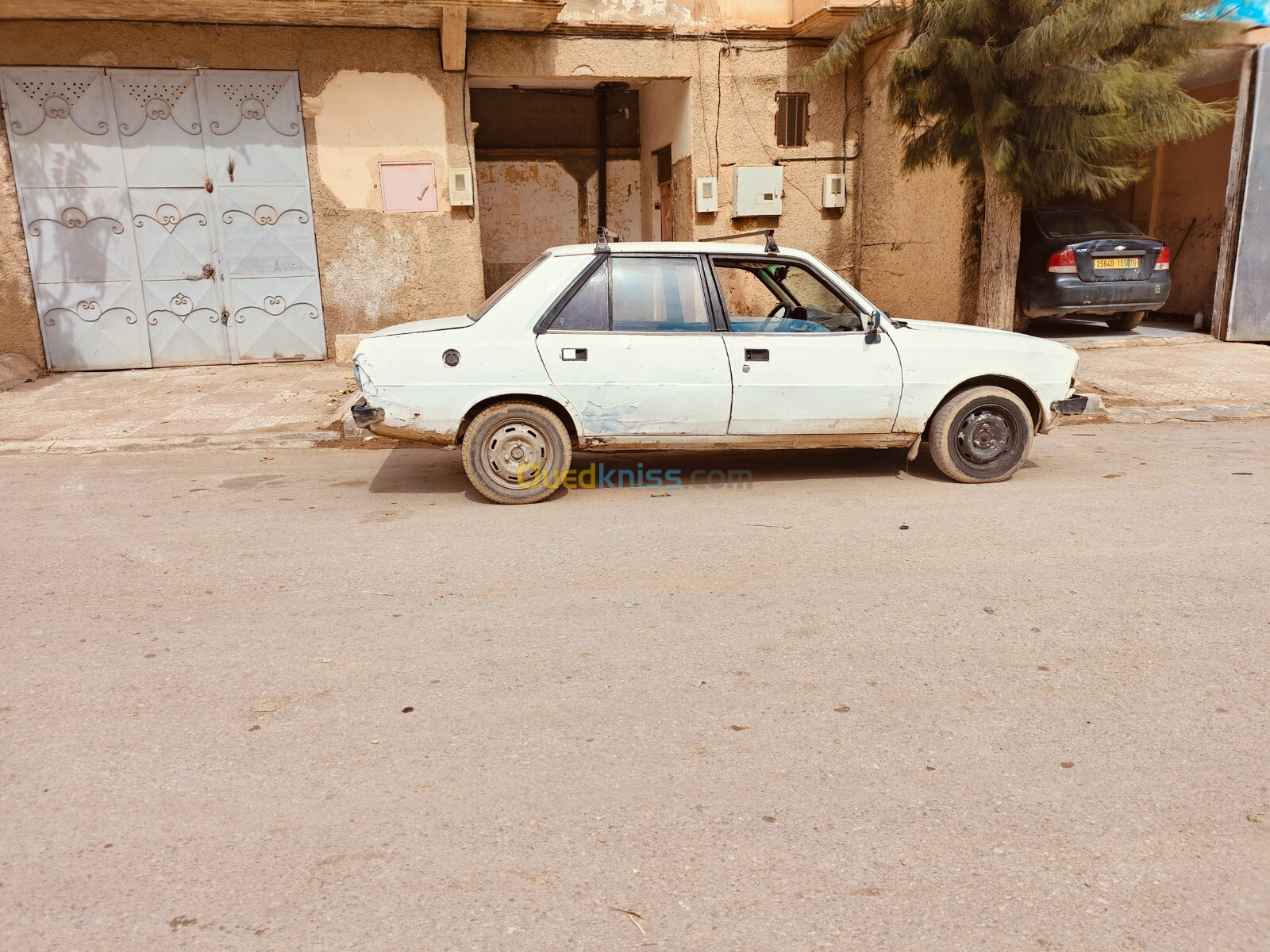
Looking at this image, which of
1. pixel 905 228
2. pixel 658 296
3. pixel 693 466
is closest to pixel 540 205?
pixel 905 228

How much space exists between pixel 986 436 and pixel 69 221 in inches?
429

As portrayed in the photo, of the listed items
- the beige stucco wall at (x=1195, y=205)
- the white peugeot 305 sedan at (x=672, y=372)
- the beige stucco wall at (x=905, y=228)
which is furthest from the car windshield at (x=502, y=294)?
the beige stucco wall at (x=1195, y=205)

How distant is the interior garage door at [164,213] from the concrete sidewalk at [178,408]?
1.63 ft

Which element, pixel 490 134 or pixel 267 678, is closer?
pixel 267 678

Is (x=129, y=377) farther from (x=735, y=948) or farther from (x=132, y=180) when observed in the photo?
(x=735, y=948)

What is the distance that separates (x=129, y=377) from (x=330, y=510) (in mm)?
7034

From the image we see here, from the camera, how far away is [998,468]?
21.3 feet

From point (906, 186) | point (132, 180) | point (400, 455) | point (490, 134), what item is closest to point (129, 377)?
point (132, 180)

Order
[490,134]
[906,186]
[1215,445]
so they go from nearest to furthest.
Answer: [1215,445]
[906,186]
[490,134]

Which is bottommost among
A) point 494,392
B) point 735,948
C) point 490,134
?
point 735,948

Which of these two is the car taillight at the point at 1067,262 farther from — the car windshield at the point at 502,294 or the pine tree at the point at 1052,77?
the car windshield at the point at 502,294

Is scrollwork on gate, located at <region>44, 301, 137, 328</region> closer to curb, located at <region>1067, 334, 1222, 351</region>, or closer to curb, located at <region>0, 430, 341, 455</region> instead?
curb, located at <region>0, 430, 341, 455</region>

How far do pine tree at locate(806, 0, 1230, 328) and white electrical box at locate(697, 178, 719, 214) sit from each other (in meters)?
3.75

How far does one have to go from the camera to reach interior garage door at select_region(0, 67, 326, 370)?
11.4 metres
